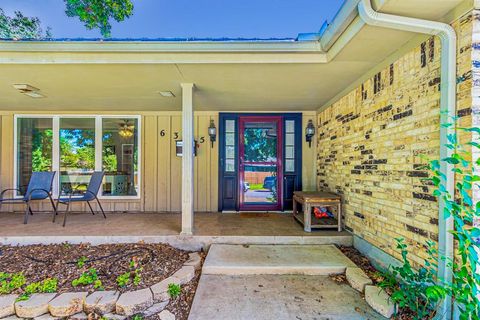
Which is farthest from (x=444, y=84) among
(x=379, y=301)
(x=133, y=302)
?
(x=133, y=302)

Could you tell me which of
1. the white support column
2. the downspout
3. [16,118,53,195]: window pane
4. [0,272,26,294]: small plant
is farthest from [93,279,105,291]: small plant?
[16,118,53,195]: window pane

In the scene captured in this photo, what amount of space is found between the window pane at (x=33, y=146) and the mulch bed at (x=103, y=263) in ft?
8.07

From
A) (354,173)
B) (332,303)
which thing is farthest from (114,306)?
(354,173)

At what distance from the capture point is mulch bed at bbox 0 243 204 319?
2.45 meters

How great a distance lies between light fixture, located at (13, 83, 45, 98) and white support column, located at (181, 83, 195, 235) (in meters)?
2.20

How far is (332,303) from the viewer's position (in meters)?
2.20

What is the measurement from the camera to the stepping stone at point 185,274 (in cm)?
257

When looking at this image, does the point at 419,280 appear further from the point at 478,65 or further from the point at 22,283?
the point at 22,283

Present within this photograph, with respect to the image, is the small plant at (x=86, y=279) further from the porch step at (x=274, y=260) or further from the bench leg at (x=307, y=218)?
the bench leg at (x=307, y=218)

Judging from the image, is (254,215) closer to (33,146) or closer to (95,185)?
(95,185)

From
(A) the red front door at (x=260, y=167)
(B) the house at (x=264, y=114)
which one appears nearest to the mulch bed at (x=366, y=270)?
(B) the house at (x=264, y=114)

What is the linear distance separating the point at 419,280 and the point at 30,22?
13.3 metres

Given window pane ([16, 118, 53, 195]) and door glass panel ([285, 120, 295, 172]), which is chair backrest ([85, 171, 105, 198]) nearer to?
window pane ([16, 118, 53, 195])

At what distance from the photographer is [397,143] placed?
2.50 meters
